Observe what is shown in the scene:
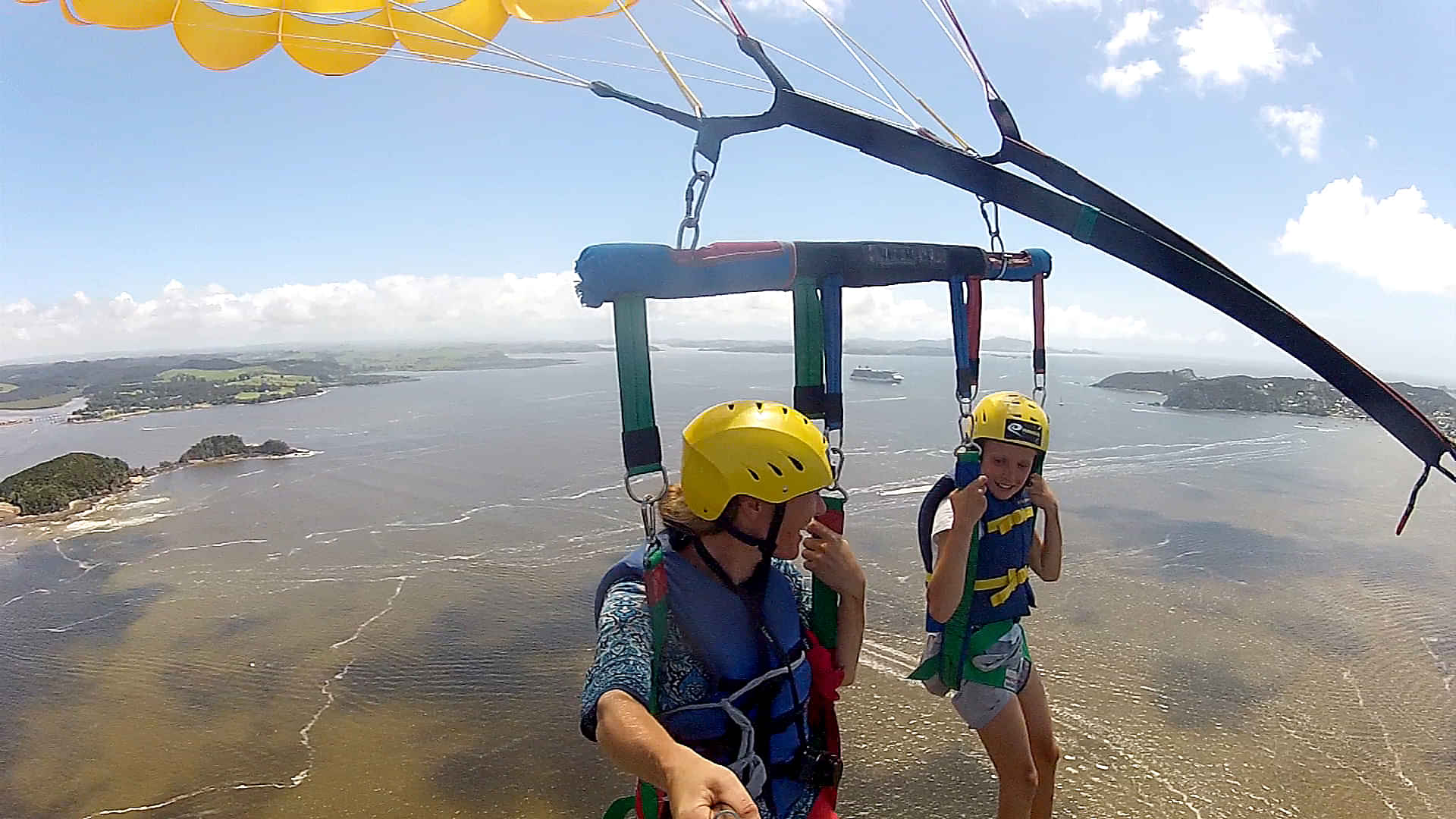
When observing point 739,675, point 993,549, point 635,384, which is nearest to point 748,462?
point 635,384

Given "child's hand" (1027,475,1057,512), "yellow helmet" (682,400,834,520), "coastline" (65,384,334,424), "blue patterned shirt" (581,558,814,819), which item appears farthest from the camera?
"coastline" (65,384,334,424)

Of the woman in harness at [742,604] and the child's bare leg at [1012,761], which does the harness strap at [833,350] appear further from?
the child's bare leg at [1012,761]

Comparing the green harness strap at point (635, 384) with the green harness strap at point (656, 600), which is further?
the green harness strap at point (635, 384)

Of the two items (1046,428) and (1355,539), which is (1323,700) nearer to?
(1046,428)

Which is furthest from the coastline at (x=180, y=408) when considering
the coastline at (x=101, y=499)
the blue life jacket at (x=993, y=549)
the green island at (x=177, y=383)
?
the blue life jacket at (x=993, y=549)

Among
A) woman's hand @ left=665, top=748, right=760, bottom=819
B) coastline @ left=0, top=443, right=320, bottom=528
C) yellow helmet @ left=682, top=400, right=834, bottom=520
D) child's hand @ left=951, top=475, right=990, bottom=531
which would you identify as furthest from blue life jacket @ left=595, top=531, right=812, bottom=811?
coastline @ left=0, top=443, right=320, bottom=528

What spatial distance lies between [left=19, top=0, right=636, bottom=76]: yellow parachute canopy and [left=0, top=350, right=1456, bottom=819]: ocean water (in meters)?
4.00

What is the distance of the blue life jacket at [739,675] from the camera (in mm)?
1473

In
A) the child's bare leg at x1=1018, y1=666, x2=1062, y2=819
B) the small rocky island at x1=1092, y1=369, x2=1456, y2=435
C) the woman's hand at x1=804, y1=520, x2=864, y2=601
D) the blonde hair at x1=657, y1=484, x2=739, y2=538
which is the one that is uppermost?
the blonde hair at x1=657, y1=484, x2=739, y2=538

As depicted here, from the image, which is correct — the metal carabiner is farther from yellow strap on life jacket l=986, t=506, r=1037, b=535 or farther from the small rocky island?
the small rocky island

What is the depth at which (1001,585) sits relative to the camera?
104 inches

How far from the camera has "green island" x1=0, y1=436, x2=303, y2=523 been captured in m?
11.1

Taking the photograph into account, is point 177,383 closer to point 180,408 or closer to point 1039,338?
point 180,408

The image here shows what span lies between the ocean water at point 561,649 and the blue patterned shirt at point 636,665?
2997mm
